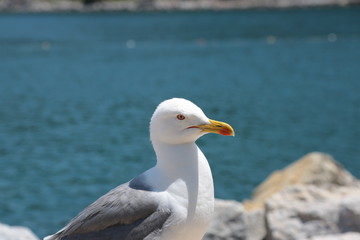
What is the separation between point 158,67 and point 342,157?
30355mm

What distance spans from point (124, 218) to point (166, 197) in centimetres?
31

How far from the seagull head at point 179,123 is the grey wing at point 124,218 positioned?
404 millimetres

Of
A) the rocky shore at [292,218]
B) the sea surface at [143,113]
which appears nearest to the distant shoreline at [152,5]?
the sea surface at [143,113]

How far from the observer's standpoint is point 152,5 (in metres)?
171

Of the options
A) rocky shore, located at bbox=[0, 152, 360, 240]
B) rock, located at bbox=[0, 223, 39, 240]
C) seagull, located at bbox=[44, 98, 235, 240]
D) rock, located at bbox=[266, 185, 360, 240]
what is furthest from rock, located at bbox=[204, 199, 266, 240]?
seagull, located at bbox=[44, 98, 235, 240]

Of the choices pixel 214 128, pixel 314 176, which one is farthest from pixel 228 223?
pixel 214 128

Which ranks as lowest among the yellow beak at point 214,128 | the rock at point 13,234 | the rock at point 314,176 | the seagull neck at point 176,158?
the rock at point 314,176

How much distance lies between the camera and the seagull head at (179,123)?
184 inches

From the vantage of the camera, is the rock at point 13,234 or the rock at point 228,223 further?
the rock at point 228,223

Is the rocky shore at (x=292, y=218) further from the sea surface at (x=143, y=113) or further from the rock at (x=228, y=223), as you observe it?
the sea surface at (x=143, y=113)

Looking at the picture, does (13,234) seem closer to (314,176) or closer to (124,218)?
(124,218)

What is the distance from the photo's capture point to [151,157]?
2194cm

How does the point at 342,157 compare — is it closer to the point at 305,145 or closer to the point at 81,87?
the point at 305,145

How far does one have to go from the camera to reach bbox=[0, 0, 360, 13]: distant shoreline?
161 m
